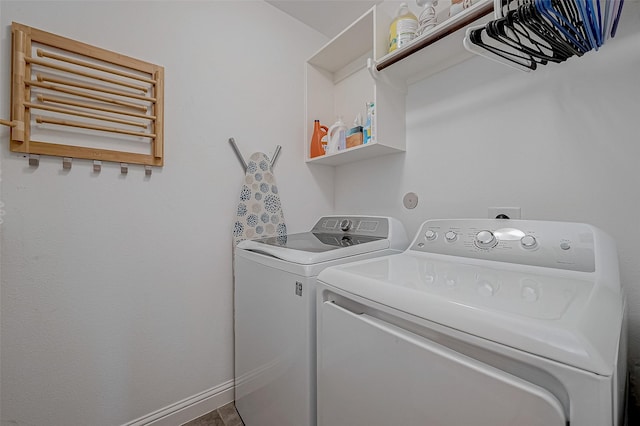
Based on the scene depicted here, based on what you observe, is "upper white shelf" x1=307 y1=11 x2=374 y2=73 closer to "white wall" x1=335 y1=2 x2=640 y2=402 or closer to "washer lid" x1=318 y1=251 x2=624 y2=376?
"white wall" x1=335 y1=2 x2=640 y2=402

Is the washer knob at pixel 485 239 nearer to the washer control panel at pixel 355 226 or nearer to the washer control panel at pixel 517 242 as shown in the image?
the washer control panel at pixel 517 242

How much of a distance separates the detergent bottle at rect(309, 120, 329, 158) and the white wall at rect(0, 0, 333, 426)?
18 cm

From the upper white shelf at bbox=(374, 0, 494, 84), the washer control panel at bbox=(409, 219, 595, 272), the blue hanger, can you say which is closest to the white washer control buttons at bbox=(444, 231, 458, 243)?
the washer control panel at bbox=(409, 219, 595, 272)

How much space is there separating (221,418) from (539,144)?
2.10 meters

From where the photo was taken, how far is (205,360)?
5.04 ft

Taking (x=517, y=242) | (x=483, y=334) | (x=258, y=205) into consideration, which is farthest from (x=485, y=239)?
(x=258, y=205)

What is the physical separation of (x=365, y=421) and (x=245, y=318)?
844 mm

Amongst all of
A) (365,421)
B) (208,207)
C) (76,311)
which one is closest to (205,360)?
(76,311)

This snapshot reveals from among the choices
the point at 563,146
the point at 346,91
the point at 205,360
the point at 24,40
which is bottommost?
the point at 205,360

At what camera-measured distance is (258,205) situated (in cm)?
170

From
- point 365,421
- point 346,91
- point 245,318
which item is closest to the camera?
point 365,421

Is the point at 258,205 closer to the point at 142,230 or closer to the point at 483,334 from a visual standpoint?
the point at 142,230

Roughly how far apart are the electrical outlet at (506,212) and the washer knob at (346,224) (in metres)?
0.74

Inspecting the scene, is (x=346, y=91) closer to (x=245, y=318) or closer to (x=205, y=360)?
(x=245, y=318)
